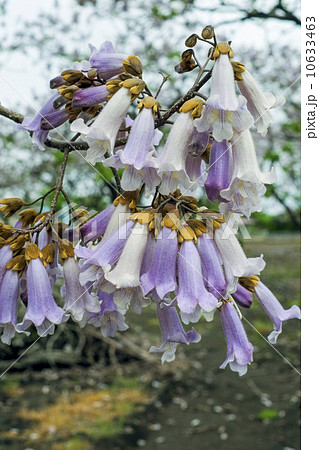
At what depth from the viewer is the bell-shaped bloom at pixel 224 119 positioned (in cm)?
110

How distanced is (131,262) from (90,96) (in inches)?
16.3

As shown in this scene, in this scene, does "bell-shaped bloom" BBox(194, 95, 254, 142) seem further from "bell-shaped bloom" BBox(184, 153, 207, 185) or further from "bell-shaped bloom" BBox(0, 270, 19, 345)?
"bell-shaped bloom" BBox(0, 270, 19, 345)

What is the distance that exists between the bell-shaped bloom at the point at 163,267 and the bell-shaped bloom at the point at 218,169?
0.13 m

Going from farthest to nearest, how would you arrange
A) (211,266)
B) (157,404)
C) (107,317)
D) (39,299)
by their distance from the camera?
(157,404)
(107,317)
(39,299)
(211,266)

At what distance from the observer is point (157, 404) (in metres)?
5.37

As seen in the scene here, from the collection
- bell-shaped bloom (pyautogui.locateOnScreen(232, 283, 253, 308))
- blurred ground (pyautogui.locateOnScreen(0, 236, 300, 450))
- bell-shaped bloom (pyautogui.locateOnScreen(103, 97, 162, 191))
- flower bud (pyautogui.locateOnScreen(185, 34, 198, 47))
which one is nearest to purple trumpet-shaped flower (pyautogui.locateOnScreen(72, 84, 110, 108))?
bell-shaped bloom (pyautogui.locateOnScreen(103, 97, 162, 191))

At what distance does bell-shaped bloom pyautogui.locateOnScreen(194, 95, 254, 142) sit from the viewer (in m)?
1.10

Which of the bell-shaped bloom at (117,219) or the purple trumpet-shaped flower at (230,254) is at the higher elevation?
the bell-shaped bloom at (117,219)

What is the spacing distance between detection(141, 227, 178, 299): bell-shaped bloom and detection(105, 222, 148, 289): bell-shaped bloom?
0.08 ft

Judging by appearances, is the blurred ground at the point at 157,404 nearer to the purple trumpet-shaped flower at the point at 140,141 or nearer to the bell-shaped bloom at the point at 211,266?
the bell-shaped bloom at the point at 211,266

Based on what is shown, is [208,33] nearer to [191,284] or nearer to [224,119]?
[224,119]

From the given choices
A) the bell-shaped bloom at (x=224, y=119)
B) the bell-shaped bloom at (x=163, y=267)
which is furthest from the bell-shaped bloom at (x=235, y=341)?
the bell-shaped bloom at (x=224, y=119)

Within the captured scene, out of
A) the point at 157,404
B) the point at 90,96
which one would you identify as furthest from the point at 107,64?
the point at 157,404
